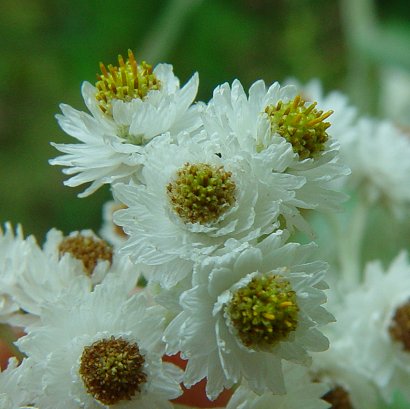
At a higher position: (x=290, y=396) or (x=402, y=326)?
(x=402, y=326)

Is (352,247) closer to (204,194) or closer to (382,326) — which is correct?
(382,326)

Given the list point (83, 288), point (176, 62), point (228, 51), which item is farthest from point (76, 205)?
point (83, 288)

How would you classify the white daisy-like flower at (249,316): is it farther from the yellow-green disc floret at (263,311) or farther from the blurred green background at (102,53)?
the blurred green background at (102,53)

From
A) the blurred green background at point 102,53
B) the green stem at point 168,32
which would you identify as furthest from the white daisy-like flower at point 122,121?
the blurred green background at point 102,53

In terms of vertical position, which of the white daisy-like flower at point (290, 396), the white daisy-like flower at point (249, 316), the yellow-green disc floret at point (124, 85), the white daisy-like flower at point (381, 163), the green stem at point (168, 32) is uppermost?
the green stem at point (168, 32)

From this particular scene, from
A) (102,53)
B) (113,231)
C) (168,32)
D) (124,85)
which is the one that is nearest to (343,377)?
(113,231)

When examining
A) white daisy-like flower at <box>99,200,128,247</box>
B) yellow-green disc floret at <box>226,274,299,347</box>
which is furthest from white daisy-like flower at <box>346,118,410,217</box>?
yellow-green disc floret at <box>226,274,299,347</box>
